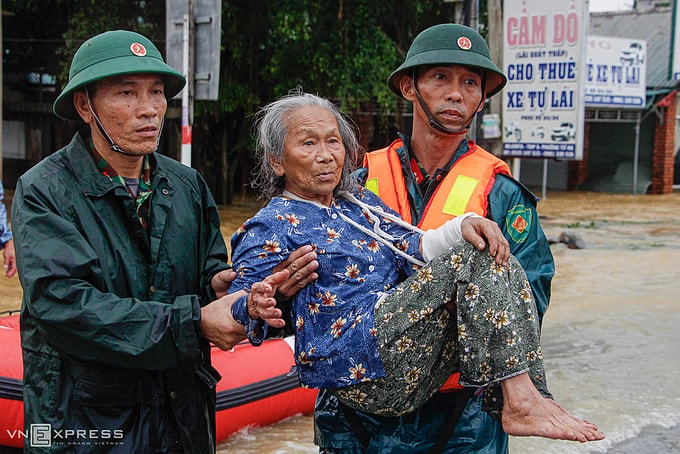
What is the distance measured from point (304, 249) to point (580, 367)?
18.4ft

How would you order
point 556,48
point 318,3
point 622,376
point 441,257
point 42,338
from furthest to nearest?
point 318,3
point 556,48
point 622,376
point 42,338
point 441,257

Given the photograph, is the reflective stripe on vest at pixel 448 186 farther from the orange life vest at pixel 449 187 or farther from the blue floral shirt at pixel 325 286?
the blue floral shirt at pixel 325 286

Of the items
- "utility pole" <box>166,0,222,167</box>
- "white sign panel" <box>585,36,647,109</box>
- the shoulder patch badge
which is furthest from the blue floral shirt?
"white sign panel" <box>585,36,647,109</box>

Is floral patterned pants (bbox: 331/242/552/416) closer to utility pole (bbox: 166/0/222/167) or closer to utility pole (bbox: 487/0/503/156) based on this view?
utility pole (bbox: 166/0/222/167)

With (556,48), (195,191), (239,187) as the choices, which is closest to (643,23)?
(239,187)

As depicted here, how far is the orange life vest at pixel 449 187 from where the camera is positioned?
113 inches

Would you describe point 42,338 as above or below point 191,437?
above

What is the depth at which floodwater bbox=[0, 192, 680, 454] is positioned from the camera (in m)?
5.76

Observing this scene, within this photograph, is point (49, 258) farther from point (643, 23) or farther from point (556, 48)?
point (643, 23)

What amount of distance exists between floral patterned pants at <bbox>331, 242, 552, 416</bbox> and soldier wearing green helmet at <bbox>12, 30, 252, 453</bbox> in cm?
48

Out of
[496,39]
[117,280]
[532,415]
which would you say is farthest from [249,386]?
[496,39]

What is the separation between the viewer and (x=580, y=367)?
24.4ft

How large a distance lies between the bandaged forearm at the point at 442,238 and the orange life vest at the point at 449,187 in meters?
0.21

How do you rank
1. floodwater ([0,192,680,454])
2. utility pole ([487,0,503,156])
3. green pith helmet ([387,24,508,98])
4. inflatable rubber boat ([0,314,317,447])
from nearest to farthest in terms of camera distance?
green pith helmet ([387,24,508,98])
inflatable rubber boat ([0,314,317,447])
floodwater ([0,192,680,454])
utility pole ([487,0,503,156])
